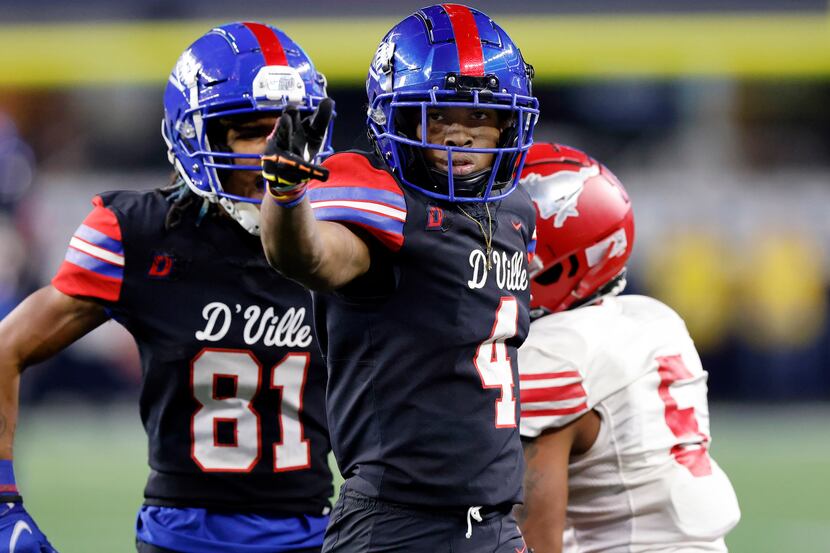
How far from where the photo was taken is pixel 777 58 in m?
9.70

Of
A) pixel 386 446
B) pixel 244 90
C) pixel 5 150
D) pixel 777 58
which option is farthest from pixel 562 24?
pixel 386 446

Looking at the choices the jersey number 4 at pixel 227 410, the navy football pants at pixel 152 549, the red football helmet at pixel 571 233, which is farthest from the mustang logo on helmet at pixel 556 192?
the navy football pants at pixel 152 549

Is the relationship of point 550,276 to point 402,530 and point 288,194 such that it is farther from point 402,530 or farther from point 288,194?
point 288,194

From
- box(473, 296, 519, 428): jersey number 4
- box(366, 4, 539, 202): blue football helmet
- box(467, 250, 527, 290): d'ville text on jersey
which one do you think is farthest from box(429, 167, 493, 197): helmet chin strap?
box(473, 296, 519, 428): jersey number 4

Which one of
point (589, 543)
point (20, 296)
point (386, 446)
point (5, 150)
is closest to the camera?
point (386, 446)

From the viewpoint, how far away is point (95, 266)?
2.91 meters

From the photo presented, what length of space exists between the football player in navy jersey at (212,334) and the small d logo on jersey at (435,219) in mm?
576

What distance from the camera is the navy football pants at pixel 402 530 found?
2395mm

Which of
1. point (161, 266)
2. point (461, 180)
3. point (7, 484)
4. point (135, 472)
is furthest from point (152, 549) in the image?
point (135, 472)

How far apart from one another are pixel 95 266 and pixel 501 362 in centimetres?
96

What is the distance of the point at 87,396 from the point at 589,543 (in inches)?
279

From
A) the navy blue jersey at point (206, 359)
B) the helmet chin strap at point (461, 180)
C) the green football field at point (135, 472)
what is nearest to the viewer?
the helmet chin strap at point (461, 180)

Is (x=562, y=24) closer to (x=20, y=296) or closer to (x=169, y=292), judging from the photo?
(x=20, y=296)

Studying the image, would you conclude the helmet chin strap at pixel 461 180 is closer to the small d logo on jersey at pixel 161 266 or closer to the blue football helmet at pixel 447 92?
the blue football helmet at pixel 447 92
